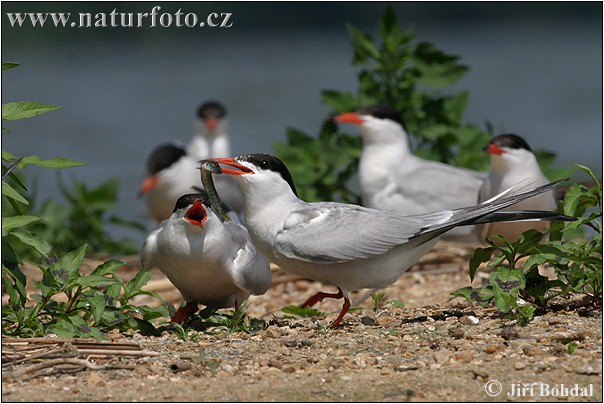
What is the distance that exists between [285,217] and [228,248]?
0.26 metres

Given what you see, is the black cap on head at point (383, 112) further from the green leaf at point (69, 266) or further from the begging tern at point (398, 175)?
the green leaf at point (69, 266)

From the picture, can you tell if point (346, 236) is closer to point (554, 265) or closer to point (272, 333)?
point (272, 333)

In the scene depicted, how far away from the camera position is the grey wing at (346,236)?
393 cm

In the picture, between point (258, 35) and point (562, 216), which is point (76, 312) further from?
point (258, 35)

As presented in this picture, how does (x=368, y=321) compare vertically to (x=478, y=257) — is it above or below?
below

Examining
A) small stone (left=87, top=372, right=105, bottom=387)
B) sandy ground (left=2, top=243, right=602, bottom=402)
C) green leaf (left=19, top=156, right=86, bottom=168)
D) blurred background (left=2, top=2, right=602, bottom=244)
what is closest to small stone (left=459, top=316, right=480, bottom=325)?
sandy ground (left=2, top=243, right=602, bottom=402)

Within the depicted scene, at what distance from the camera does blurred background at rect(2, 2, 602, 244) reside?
14148mm

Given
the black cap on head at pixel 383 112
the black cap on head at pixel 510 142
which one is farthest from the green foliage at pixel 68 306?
the black cap on head at pixel 383 112

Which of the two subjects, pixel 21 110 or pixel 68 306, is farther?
pixel 68 306

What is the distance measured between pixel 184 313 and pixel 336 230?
2.21 feet

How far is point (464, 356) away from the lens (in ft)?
11.1

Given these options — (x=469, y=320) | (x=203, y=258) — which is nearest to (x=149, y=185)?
(x=203, y=258)

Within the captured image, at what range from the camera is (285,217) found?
4.04 m

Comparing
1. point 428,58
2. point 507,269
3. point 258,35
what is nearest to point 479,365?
point 507,269
